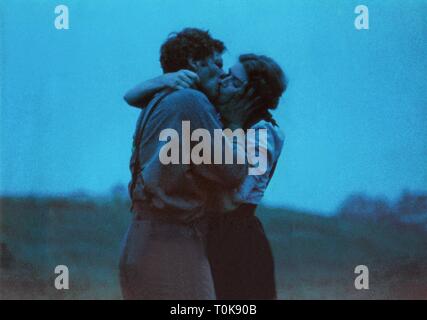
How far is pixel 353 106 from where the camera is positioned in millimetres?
4504

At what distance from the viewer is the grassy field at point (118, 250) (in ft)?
14.6

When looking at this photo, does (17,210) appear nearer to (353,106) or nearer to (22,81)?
→ (22,81)

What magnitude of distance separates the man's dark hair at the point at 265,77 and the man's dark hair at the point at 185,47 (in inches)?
6.8

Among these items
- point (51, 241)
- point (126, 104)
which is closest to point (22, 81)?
point (126, 104)

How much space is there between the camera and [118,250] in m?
4.43

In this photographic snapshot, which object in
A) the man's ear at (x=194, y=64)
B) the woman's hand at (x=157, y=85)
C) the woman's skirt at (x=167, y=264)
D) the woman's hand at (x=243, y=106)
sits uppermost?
the man's ear at (x=194, y=64)

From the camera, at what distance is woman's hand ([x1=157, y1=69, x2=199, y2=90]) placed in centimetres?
441

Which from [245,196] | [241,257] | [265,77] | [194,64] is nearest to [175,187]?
[245,196]

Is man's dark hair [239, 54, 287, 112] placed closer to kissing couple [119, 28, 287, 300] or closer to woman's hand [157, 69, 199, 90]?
kissing couple [119, 28, 287, 300]

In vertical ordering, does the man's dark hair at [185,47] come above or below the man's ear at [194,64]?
above

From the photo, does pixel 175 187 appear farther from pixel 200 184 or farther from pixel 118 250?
pixel 118 250

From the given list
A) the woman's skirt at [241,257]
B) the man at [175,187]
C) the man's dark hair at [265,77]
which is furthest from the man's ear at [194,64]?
the woman's skirt at [241,257]

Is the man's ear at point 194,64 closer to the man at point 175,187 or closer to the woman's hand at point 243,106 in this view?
the man at point 175,187
